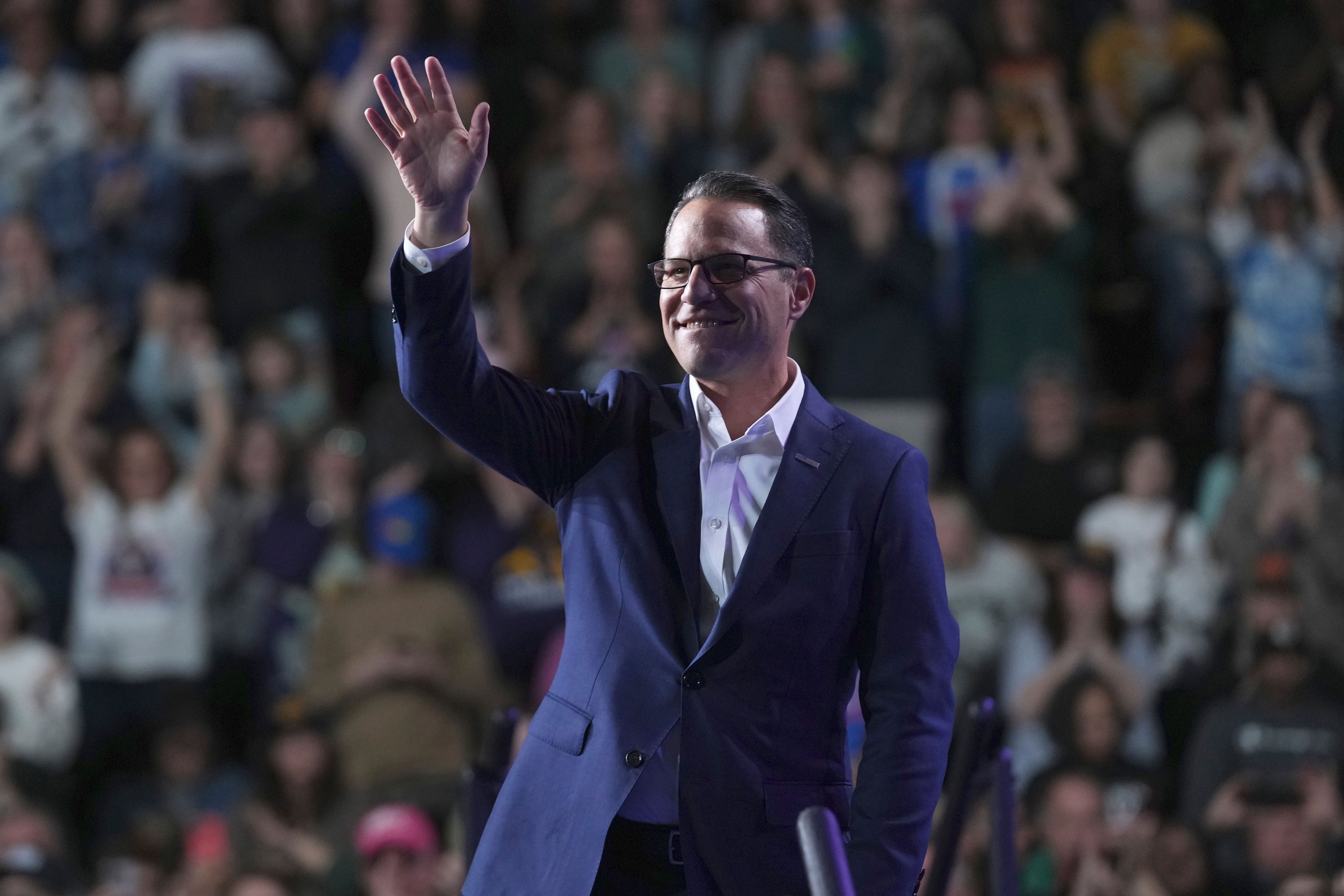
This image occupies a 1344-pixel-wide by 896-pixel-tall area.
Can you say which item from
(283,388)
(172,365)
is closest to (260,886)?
(283,388)

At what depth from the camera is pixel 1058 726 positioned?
6.43 m

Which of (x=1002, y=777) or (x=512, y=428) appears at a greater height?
(x=512, y=428)

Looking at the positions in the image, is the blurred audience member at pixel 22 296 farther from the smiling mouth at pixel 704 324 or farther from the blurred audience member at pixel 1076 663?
the smiling mouth at pixel 704 324

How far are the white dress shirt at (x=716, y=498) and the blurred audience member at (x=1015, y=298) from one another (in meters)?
5.31

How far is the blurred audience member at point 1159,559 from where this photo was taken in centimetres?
679

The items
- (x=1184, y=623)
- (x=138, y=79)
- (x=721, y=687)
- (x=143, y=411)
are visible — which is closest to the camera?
(x=721, y=687)

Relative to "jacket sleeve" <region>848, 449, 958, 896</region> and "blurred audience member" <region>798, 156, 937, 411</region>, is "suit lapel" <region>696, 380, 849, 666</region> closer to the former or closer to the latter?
"jacket sleeve" <region>848, 449, 958, 896</region>

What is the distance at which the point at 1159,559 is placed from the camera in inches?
271

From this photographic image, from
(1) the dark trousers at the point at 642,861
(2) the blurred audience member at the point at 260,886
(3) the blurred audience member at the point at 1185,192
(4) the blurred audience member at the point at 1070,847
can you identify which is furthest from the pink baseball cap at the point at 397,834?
(3) the blurred audience member at the point at 1185,192

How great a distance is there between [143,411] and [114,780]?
5.48 ft

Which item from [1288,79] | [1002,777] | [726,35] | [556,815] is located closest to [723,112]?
[726,35]

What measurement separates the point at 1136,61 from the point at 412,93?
6.97 m

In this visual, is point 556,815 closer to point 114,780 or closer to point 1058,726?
point 1058,726

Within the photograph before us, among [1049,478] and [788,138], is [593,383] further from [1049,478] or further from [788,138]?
[1049,478]
